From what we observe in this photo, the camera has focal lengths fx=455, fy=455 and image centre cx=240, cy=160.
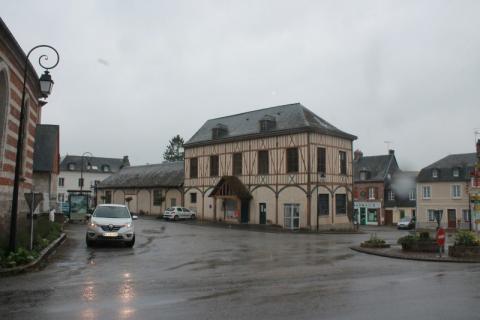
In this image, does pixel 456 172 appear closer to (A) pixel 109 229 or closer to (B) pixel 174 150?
(A) pixel 109 229

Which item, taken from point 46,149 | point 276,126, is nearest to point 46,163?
point 46,149

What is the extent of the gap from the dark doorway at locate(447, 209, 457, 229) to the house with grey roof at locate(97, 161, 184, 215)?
26309mm

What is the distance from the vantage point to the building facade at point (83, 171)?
72.6m

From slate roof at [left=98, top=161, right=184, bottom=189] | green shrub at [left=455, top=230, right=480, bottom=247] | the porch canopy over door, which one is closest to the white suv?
the porch canopy over door

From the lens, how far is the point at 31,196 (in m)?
12.5

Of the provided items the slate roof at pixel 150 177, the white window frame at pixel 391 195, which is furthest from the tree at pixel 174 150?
the white window frame at pixel 391 195

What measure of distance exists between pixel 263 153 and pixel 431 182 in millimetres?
21537

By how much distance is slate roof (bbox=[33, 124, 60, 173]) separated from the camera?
1033 inches

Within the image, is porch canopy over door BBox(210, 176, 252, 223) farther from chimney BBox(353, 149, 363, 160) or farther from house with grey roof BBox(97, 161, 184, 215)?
chimney BBox(353, 149, 363, 160)

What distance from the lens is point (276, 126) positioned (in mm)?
34656

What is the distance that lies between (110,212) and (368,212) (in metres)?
41.5

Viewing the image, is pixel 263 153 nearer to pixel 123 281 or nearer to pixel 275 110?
pixel 275 110

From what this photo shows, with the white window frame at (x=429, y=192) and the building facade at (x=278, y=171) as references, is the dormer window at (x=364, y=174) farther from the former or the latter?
the building facade at (x=278, y=171)

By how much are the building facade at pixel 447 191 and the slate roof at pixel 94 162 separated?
154ft
